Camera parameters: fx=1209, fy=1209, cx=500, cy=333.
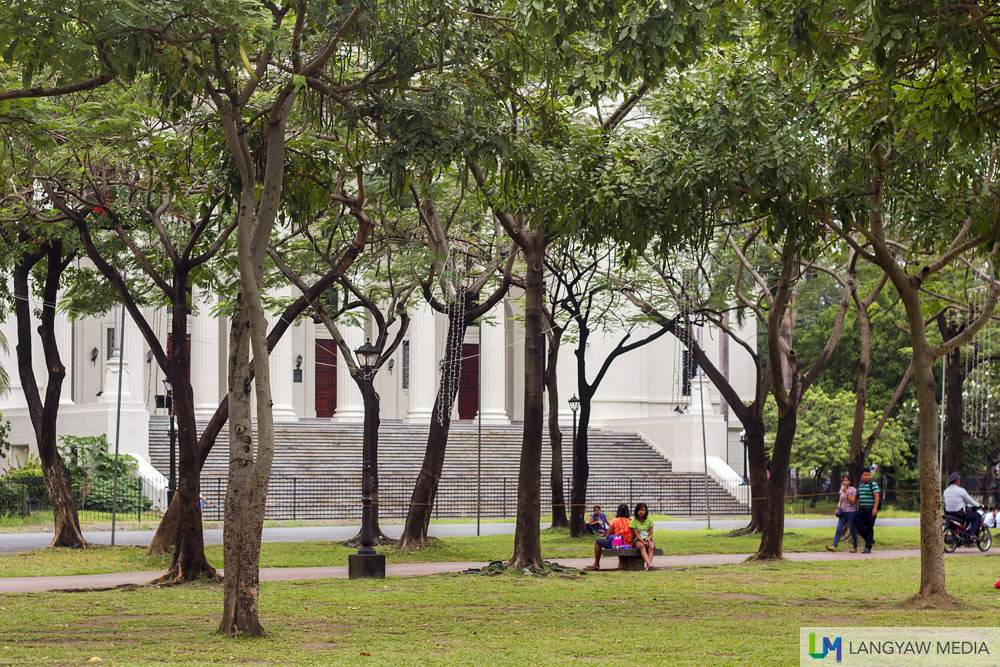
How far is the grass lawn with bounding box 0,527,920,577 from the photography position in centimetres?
2050

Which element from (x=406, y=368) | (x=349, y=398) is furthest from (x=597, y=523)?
(x=406, y=368)

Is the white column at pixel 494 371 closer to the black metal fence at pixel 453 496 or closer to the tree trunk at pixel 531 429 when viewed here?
the black metal fence at pixel 453 496

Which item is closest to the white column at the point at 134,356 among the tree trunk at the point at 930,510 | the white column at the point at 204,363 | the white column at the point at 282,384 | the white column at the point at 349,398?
the white column at the point at 204,363

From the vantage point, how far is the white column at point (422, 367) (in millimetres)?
46000

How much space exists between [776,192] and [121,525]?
23070mm

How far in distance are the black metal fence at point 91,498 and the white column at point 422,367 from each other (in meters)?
12.6

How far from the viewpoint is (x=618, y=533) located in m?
20.7

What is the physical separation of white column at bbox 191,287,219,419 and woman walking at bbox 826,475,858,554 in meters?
25.2

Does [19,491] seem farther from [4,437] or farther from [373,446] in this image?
[373,446]

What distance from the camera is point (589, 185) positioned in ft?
49.1

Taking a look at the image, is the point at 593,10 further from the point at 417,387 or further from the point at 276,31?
the point at 417,387

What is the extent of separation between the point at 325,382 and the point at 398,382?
3.21 meters

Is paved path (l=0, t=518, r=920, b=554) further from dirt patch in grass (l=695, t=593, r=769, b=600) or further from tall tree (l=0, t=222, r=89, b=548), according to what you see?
dirt patch in grass (l=695, t=593, r=769, b=600)

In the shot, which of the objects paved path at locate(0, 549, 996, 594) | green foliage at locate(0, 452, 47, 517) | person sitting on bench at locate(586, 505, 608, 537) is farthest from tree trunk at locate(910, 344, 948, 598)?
green foliage at locate(0, 452, 47, 517)
